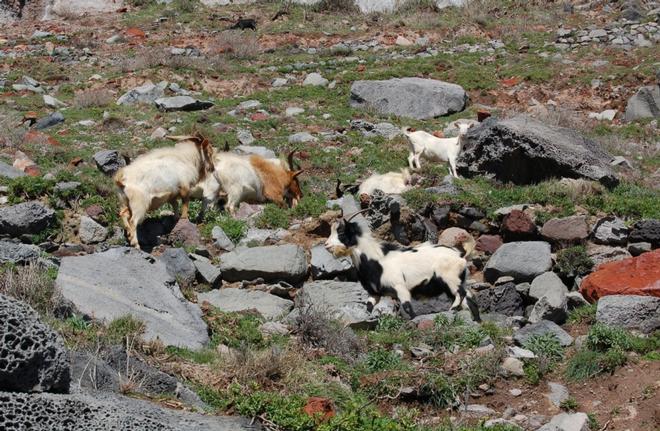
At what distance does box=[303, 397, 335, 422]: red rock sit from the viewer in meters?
6.22

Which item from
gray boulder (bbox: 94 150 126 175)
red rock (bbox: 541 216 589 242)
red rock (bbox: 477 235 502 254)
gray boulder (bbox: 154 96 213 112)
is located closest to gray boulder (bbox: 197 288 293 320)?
red rock (bbox: 477 235 502 254)

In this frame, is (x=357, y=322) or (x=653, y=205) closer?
(x=357, y=322)

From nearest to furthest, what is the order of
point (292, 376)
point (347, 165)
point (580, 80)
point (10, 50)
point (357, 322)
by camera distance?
point (292, 376) < point (357, 322) < point (347, 165) < point (580, 80) < point (10, 50)

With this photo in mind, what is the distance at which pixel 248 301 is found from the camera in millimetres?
10461

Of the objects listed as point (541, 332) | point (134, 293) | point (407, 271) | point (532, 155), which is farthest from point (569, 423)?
point (532, 155)

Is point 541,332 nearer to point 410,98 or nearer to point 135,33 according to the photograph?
point 410,98

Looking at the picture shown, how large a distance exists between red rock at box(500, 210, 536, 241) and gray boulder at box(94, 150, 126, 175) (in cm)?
634

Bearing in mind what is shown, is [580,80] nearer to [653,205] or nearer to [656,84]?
[656,84]

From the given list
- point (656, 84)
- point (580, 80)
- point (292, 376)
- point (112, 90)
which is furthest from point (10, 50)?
point (292, 376)

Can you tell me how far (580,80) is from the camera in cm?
2167

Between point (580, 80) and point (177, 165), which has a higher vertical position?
point (177, 165)

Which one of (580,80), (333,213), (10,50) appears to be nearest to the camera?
(333,213)

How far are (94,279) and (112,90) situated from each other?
41.6ft

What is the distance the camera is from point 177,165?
1289 centimetres
